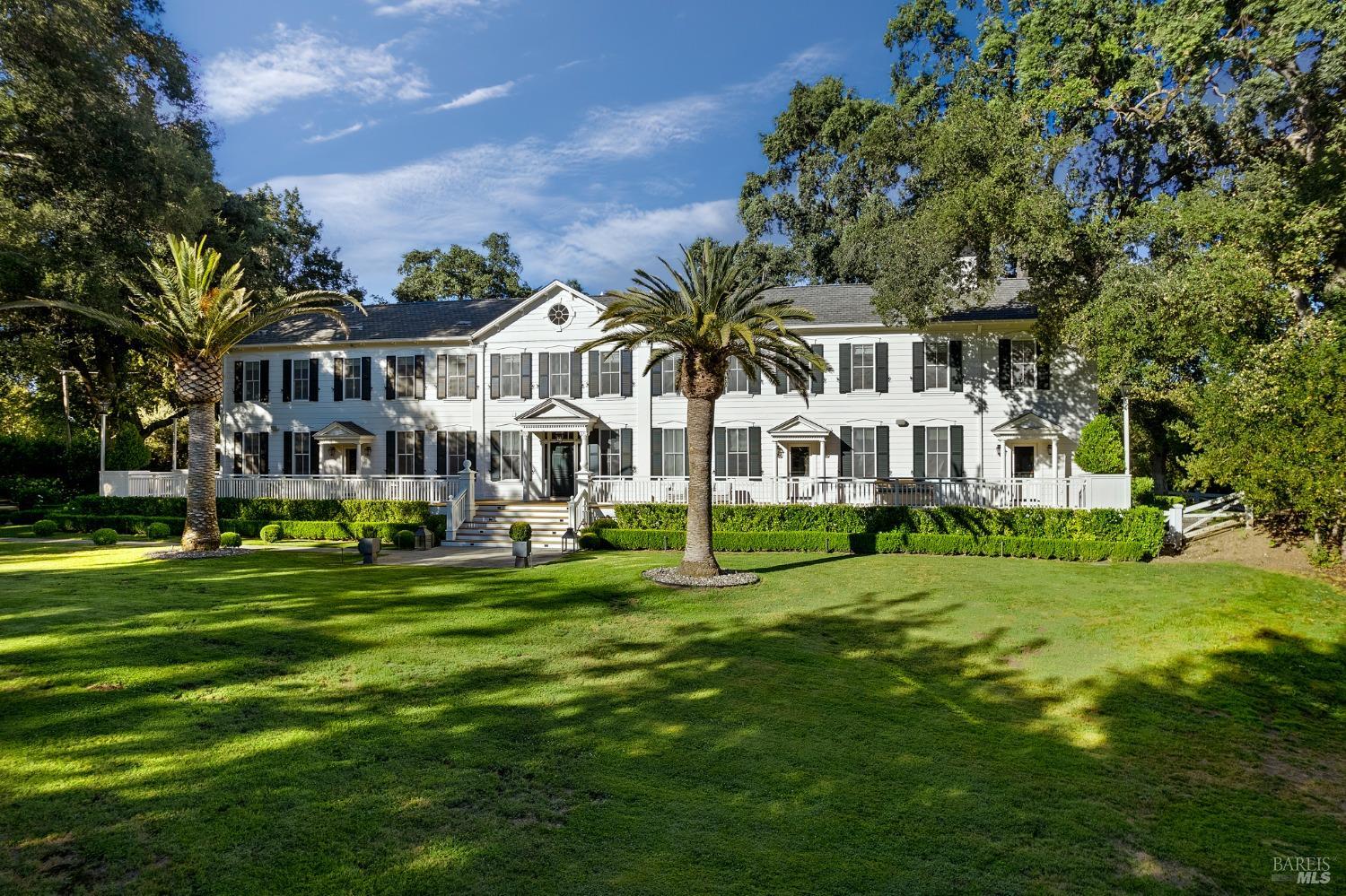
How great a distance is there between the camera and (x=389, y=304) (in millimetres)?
31000

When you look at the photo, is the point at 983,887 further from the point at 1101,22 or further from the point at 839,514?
the point at 1101,22

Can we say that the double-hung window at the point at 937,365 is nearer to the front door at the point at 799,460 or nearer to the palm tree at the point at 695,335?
the front door at the point at 799,460

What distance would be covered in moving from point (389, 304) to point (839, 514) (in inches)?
889

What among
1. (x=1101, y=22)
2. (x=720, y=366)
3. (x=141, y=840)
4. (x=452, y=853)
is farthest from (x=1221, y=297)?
(x=141, y=840)

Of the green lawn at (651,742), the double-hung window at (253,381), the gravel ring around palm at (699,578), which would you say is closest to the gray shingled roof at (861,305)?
the gravel ring around palm at (699,578)

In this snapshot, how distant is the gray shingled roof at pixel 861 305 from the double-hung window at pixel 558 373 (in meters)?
8.68

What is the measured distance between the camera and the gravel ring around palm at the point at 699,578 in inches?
555

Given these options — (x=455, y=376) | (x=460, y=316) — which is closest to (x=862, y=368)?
(x=455, y=376)

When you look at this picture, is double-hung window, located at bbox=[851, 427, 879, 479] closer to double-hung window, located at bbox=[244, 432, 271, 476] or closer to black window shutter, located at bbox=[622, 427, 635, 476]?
black window shutter, located at bbox=[622, 427, 635, 476]

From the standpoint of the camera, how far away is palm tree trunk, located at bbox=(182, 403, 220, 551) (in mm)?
16906

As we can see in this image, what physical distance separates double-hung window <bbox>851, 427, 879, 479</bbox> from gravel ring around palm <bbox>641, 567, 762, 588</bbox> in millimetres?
10171

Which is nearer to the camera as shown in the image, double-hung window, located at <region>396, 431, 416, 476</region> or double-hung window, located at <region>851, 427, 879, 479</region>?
double-hung window, located at <region>851, 427, 879, 479</region>

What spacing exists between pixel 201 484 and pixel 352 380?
10.7 m

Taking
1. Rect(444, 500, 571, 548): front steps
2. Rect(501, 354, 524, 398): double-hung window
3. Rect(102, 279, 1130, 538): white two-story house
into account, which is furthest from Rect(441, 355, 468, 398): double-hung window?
Rect(444, 500, 571, 548): front steps
